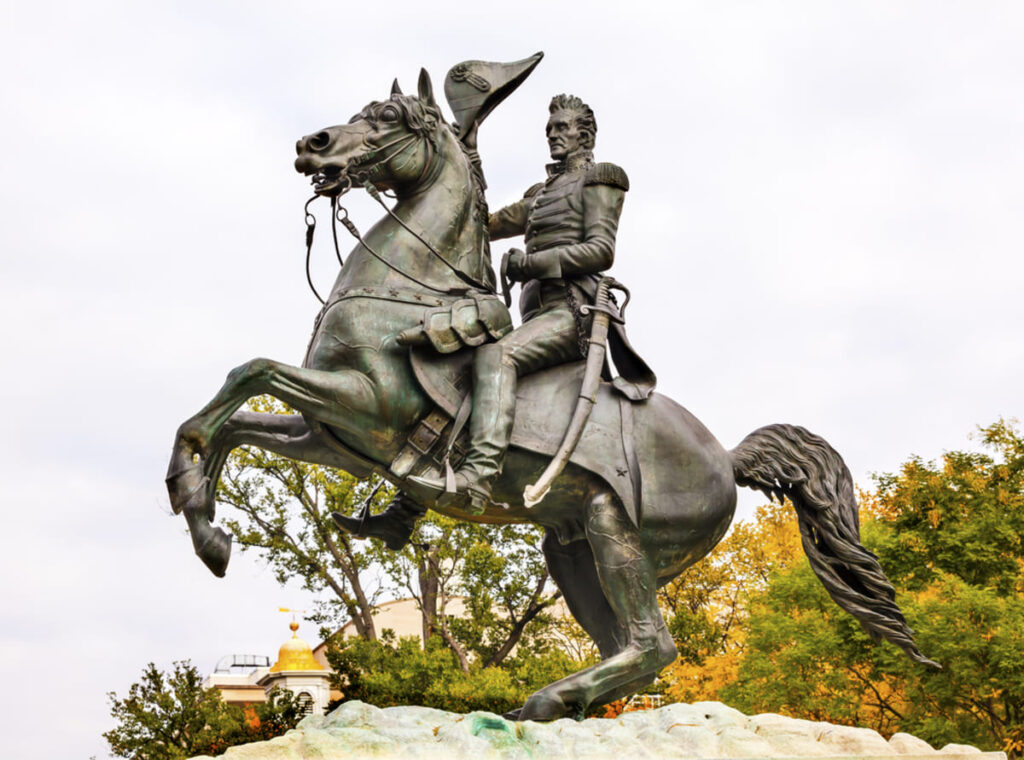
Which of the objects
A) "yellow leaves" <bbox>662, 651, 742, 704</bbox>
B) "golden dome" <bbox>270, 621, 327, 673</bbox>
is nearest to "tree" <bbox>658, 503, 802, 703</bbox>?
"yellow leaves" <bbox>662, 651, 742, 704</bbox>

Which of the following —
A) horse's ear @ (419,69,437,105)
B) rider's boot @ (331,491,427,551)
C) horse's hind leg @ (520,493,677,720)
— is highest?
horse's ear @ (419,69,437,105)

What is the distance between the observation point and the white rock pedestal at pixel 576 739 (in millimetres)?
5863

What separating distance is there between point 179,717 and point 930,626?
12170 mm

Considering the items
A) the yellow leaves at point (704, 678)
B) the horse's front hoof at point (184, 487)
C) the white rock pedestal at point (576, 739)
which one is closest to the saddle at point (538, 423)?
the horse's front hoof at point (184, 487)

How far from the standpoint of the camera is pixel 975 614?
19.0 metres

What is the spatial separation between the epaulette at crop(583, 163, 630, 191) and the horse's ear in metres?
1.07

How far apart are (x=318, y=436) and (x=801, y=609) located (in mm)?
18653

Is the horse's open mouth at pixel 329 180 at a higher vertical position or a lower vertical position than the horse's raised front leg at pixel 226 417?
higher

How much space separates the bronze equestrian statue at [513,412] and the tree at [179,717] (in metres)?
13.1

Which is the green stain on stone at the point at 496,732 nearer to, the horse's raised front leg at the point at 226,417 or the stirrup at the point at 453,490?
the stirrup at the point at 453,490

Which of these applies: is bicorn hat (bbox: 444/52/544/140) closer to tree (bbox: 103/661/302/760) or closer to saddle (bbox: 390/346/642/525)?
saddle (bbox: 390/346/642/525)

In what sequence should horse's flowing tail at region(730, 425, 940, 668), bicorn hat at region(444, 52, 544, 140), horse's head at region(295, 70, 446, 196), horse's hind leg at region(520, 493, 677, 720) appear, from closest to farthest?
horse's hind leg at region(520, 493, 677, 720) → horse's head at region(295, 70, 446, 196) → horse's flowing tail at region(730, 425, 940, 668) → bicorn hat at region(444, 52, 544, 140)

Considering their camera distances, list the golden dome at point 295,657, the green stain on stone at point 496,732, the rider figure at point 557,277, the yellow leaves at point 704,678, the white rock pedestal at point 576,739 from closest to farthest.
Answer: the white rock pedestal at point 576,739, the green stain on stone at point 496,732, the rider figure at point 557,277, the yellow leaves at point 704,678, the golden dome at point 295,657

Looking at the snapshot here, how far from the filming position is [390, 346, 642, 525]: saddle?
7.15 metres
